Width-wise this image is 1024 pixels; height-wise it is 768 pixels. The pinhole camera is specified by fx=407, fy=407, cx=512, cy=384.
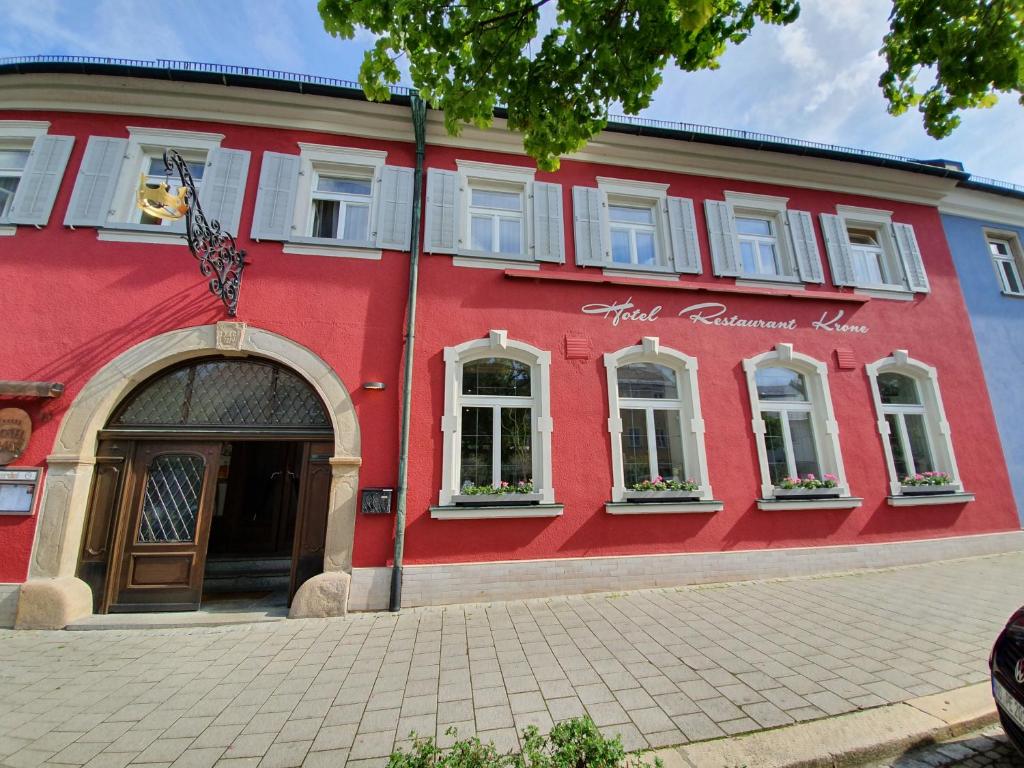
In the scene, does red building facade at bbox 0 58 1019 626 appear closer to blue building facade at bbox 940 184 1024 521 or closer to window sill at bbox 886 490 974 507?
window sill at bbox 886 490 974 507

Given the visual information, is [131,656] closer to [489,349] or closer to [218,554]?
[218,554]

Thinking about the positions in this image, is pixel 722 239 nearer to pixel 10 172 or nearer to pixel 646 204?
pixel 646 204

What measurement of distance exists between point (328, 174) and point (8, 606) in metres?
6.66

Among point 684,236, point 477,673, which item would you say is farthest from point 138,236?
point 684,236

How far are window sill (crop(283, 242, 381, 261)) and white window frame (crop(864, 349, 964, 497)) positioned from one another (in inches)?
329

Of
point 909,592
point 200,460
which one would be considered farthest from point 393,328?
point 909,592

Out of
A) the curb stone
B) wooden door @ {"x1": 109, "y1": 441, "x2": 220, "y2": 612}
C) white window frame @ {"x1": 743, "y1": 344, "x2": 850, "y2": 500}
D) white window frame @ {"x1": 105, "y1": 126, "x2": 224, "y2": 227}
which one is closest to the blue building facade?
white window frame @ {"x1": 743, "y1": 344, "x2": 850, "y2": 500}

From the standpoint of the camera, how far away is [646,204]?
7.15 meters

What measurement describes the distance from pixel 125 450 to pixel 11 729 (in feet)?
10.8

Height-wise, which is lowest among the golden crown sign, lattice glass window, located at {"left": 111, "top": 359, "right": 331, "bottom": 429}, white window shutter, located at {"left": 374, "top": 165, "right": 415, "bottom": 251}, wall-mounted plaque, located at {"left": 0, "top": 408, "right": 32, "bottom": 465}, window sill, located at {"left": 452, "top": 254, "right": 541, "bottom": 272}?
wall-mounted plaque, located at {"left": 0, "top": 408, "right": 32, "bottom": 465}

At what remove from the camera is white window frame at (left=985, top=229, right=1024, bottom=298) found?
845 cm

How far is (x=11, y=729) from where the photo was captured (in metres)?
2.77

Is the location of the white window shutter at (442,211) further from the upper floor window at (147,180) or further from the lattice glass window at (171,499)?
the lattice glass window at (171,499)

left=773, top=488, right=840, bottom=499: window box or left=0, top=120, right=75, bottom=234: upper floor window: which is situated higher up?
left=0, top=120, right=75, bottom=234: upper floor window
